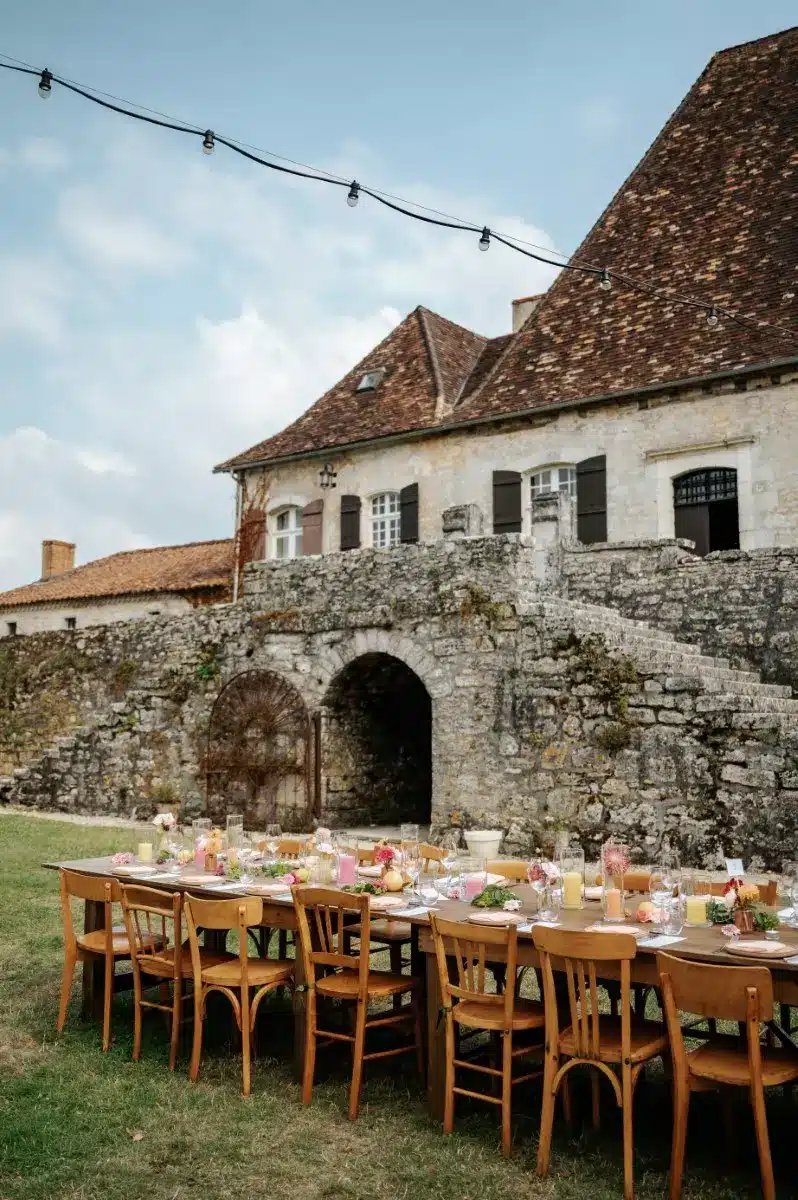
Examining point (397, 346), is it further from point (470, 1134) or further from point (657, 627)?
point (470, 1134)

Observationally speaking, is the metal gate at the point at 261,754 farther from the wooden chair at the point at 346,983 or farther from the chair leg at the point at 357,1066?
the chair leg at the point at 357,1066

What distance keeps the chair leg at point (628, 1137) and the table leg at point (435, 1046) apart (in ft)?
2.99

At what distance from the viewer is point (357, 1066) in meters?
5.10

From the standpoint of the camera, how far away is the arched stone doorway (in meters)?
14.9

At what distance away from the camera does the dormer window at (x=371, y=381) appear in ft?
75.5

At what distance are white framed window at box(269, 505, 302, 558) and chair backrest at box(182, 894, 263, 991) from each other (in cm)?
1742

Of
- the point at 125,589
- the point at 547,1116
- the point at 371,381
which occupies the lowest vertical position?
the point at 547,1116

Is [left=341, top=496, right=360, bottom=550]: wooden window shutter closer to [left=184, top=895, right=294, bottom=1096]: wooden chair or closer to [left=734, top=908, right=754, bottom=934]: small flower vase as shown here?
[left=184, top=895, right=294, bottom=1096]: wooden chair

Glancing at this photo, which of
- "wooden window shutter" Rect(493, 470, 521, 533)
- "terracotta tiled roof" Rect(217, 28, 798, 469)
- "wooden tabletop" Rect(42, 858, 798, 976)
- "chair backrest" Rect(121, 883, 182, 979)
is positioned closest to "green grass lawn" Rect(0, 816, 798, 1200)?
"chair backrest" Rect(121, 883, 182, 979)

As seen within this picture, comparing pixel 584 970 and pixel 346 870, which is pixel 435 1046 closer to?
pixel 584 970

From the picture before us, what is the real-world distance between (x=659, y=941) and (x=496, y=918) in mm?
830

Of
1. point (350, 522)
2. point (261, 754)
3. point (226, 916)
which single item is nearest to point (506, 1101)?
point (226, 916)

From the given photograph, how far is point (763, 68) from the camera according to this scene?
20.5m

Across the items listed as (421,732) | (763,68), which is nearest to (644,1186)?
(421,732)
